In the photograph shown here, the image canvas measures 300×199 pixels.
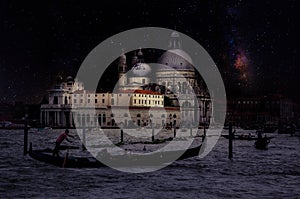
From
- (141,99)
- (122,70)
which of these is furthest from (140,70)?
(141,99)

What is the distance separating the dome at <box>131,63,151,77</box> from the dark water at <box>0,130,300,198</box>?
93324mm

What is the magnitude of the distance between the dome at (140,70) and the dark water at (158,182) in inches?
3674

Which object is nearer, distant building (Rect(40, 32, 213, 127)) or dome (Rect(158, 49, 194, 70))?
distant building (Rect(40, 32, 213, 127))

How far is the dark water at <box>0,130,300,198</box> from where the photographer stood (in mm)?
16250

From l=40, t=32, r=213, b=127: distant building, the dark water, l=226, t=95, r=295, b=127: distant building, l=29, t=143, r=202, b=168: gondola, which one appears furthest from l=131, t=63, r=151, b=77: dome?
the dark water

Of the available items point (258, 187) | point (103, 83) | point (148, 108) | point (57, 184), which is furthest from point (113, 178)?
point (103, 83)

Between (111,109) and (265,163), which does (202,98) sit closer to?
(111,109)

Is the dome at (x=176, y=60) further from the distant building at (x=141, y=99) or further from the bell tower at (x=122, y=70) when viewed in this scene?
the bell tower at (x=122, y=70)

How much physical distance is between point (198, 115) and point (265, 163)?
90135 mm

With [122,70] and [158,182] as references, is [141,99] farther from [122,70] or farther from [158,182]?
[158,182]

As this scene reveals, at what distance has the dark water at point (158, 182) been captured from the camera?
16250 millimetres

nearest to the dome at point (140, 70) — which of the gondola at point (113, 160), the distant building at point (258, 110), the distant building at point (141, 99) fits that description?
the distant building at point (141, 99)

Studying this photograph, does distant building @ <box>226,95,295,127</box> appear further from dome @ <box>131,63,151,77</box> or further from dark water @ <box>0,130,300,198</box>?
dark water @ <box>0,130,300,198</box>

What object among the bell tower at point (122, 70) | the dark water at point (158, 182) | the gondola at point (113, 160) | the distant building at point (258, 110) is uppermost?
the bell tower at point (122, 70)
